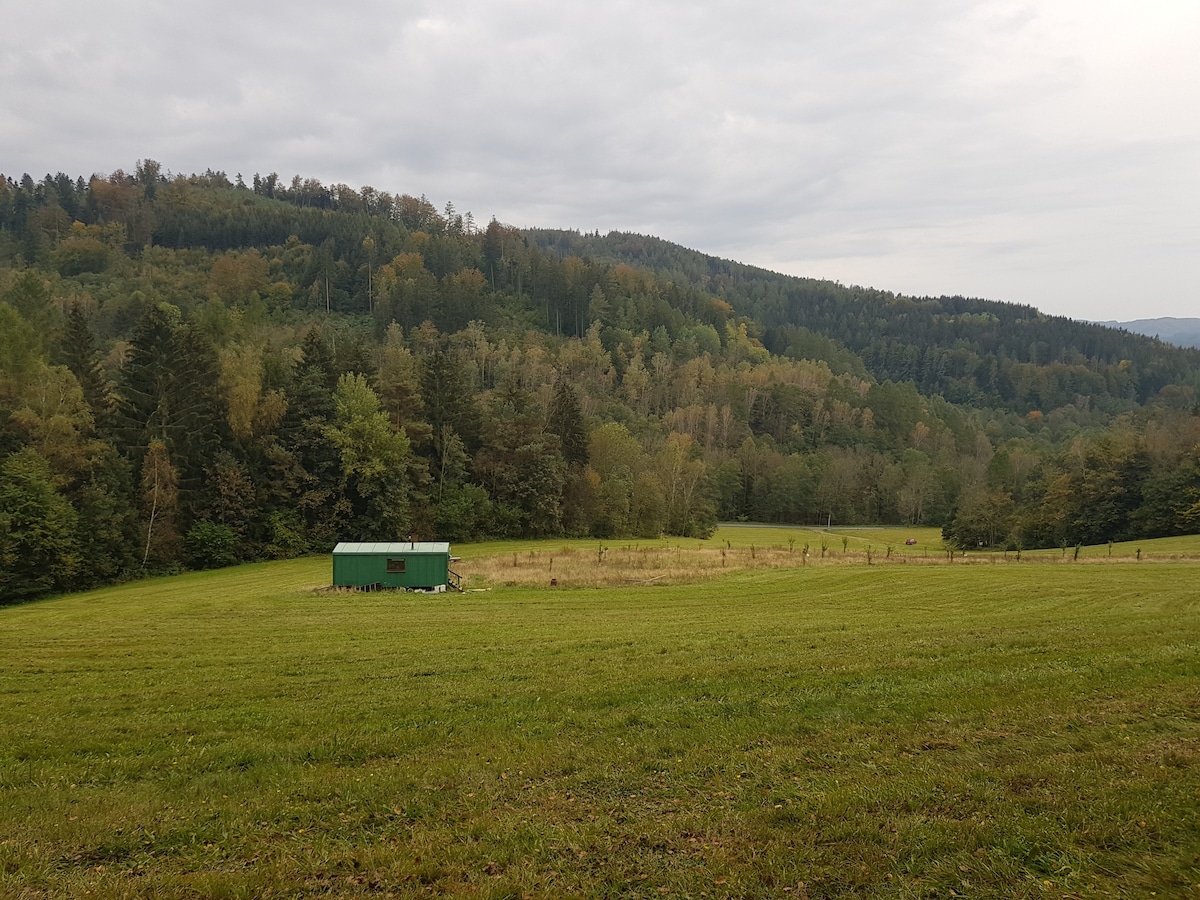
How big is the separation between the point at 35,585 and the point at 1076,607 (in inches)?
1944

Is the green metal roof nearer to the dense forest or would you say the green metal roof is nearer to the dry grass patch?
the dry grass patch

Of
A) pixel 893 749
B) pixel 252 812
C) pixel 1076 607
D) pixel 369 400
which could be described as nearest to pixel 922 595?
pixel 1076 607

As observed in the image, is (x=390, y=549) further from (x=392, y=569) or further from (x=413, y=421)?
(x=413, y=421)

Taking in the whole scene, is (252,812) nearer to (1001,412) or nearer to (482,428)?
(482,428)

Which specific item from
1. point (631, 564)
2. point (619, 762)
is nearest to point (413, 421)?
point (631, 564)

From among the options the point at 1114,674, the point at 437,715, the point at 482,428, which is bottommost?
the point at 437,715

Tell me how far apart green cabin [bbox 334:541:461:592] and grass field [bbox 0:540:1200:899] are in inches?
600

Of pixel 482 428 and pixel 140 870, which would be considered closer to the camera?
pixel 140 870

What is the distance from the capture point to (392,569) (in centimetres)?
3619

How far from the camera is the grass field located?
674 centimetres

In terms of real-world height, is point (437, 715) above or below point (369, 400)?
below

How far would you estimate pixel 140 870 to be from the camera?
7102mm

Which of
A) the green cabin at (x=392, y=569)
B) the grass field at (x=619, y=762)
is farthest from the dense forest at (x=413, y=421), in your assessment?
the grass field at (x=619, y=762)

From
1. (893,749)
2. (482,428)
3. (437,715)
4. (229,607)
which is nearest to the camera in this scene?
(893,749)
